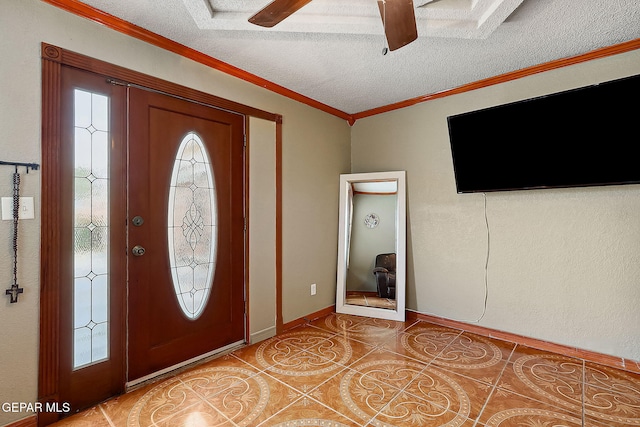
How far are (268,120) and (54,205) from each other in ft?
5.79

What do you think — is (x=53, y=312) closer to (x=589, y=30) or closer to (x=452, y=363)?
(x=452, y=363)

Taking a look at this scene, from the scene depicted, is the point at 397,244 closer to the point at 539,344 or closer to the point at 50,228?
the point at 539,344

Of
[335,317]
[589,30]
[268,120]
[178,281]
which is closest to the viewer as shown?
[589,30]

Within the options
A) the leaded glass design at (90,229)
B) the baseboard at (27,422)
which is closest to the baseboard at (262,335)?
the leaded glass design at (90,229)

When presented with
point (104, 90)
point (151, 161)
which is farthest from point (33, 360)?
point (104, 90)

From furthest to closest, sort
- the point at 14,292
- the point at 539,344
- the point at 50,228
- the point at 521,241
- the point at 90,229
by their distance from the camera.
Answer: the point at 521,241 → the point at 539,344 → the point at 90,229 → the point at 50,228 → the point at 14,292

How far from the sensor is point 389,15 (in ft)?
4.61

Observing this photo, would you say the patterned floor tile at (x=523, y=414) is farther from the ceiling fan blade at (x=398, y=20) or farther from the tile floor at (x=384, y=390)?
the ceiling fan blade at (x=398, y=20)

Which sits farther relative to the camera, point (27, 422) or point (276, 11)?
point (27, 422)

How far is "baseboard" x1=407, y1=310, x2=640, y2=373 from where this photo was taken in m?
2.31

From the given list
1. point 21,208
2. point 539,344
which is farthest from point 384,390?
point 21,208

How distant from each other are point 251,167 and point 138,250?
44.6 inches

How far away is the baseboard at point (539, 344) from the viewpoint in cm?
231

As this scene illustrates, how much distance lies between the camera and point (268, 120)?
9.46 feet
